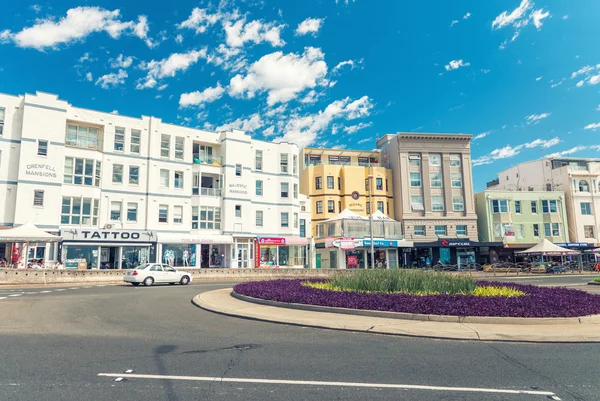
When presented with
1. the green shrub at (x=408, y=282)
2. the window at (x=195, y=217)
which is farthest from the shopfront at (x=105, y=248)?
the green shrub at (x=408, y=282)

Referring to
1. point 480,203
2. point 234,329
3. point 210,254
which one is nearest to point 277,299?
point 234,329

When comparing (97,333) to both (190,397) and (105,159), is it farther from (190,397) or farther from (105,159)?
(105,159)

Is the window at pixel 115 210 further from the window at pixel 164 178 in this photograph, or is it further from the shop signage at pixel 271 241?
the shop signage at pixel 271 241

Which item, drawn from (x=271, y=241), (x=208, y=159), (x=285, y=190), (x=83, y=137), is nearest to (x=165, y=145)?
(x=208, y=159)

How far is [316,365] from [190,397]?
234 centimetres

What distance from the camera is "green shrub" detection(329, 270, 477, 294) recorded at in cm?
1489

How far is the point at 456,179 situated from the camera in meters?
55.2

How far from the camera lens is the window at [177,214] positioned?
40328mm

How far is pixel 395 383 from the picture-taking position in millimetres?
5969

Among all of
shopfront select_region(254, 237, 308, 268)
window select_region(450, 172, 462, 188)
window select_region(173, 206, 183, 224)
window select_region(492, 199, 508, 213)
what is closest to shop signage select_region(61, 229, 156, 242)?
window select_region(173, 206, 183, 224)

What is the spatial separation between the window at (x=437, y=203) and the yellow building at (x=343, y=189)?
17.3 feet

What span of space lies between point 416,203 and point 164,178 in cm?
3159

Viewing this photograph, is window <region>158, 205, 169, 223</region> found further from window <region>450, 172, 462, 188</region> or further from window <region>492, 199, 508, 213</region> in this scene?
window <region>492, 199, 508, 213</region>

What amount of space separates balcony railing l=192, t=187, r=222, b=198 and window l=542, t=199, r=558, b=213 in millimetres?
43419
